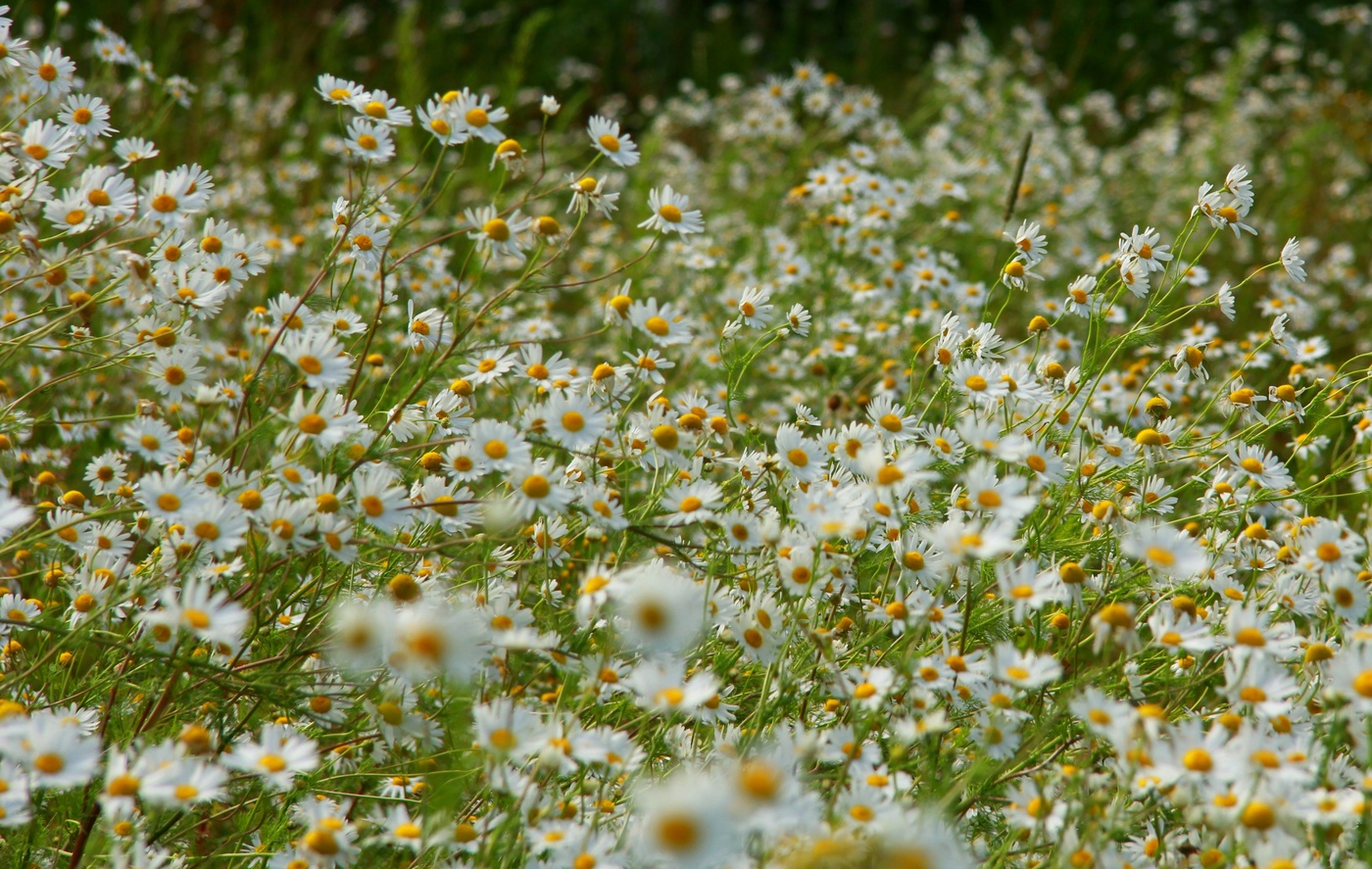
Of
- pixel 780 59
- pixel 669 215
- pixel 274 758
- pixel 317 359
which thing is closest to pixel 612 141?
pixel 669 215

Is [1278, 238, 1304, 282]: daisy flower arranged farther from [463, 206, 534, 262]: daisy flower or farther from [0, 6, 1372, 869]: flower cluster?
[463, 206, 534, 262]: daisy flower

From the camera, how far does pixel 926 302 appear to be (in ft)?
11.7

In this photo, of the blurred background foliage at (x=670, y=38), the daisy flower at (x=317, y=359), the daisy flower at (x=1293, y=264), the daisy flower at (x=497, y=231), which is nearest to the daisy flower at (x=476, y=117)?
the daisy flower at (x=497, y=231)

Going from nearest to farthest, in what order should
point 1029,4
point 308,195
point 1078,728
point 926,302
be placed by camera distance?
point 1078,728 < point 926,302 < point 308,195 < point 1029,4

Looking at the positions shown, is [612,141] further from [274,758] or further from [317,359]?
[274,758]

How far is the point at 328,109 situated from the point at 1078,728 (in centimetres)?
593

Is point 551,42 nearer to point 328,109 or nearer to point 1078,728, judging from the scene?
point 328,109

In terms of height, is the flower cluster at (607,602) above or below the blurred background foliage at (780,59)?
below

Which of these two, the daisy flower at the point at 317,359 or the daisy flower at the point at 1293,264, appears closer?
the daisy flower at the point at 317,359

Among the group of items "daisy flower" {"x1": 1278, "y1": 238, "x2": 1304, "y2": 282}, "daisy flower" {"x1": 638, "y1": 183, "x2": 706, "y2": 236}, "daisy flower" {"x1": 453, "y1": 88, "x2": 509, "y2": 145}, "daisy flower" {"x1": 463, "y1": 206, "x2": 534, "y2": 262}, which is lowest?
"daisy flower" {"x1": 1278, "y1": 238, "x2": 1304, "y2": 282}

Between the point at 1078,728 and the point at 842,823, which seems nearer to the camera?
the point at 842,823

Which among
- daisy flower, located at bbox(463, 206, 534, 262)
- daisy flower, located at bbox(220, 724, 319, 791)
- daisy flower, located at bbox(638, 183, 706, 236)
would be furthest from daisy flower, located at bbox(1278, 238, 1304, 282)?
daisy flower, located at bbox(220, 724, 319, 791)

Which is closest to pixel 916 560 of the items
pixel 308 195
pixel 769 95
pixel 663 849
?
pixel 663 849

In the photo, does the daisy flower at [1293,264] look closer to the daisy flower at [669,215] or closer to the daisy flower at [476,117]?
the daisy flower at [669,215]
